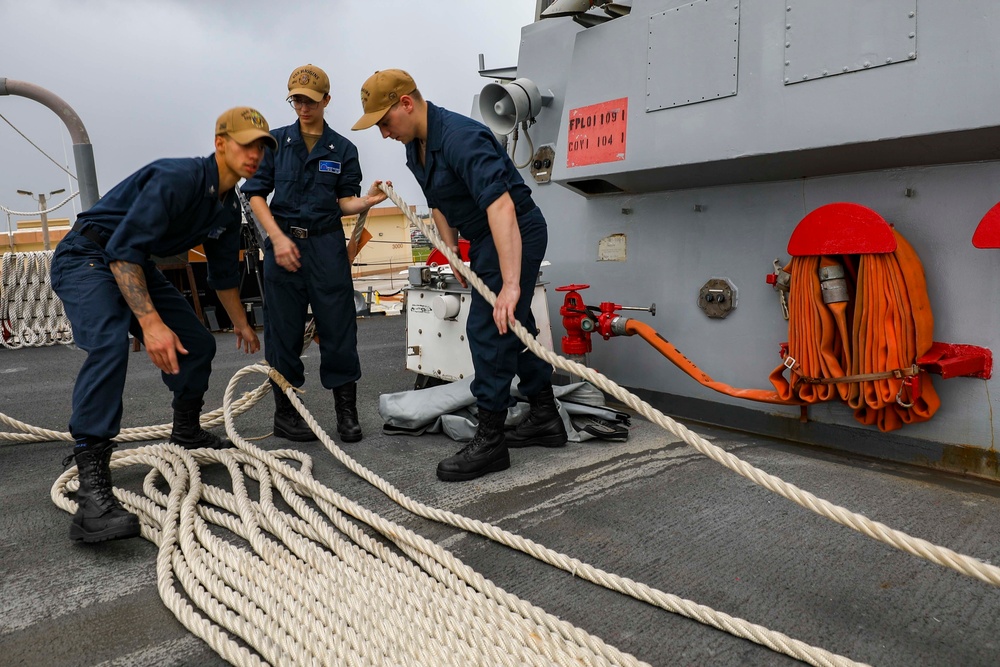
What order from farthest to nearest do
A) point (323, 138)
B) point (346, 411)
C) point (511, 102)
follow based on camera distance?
point (511, 102), point (346, 411), point (323, 138)

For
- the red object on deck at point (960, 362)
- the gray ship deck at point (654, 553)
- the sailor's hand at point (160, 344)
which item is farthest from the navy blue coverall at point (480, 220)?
the red object on deck at point (960, 362)

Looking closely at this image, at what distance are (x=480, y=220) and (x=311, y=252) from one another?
83 centimetres

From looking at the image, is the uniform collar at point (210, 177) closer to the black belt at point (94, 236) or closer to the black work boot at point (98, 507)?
the black belt at point (94, 236)

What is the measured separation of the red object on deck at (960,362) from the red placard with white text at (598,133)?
1.50 metres

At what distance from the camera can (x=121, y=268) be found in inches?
84.7

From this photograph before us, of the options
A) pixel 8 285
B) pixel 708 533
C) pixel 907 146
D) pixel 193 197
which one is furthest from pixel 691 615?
pixel 8 285

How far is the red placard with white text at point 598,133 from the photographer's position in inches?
124

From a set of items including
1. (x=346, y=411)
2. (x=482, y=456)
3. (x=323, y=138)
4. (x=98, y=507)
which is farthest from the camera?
(x=346, y=411)

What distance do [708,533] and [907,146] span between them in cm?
150

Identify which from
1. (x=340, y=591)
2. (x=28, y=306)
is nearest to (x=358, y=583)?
(x=340, y=591)

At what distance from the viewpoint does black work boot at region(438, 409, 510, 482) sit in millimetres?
2521

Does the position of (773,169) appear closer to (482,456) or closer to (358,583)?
(482,456)

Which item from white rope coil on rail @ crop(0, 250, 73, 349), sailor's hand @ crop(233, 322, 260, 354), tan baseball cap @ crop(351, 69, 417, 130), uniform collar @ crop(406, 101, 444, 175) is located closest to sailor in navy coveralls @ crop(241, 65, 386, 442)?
sailor's hand @ crop(233, 322, 260, 354)

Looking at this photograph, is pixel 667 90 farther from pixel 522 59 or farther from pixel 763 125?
pixel 522 59
